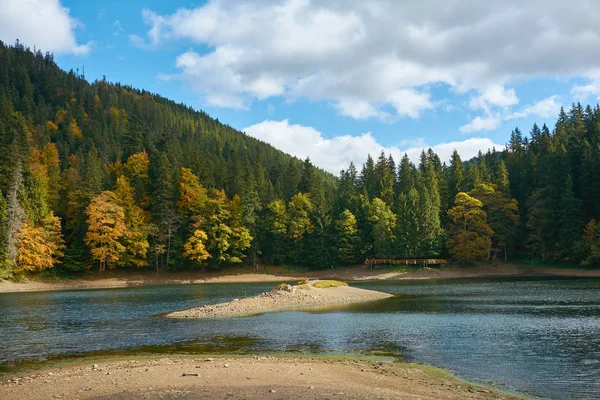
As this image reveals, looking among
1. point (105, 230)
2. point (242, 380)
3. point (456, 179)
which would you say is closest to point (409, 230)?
point (456, 179)

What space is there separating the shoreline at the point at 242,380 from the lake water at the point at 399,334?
2.30 meters

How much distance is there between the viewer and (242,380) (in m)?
16.8

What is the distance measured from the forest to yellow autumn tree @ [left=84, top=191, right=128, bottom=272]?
226 millimetres

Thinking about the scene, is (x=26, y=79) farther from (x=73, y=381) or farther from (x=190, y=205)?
(x=73, y=381)

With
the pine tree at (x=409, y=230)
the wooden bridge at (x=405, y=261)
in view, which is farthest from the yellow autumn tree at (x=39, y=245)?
the pine tree at (x=409, y=230)

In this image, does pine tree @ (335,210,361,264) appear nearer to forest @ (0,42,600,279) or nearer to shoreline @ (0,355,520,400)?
forest @ (0,42,600,279)

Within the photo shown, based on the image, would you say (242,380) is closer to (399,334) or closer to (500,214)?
(399,334)

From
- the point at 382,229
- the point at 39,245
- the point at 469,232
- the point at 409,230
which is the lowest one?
the point at 39,245

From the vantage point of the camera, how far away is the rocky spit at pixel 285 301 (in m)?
41.2

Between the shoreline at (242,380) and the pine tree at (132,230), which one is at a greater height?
the pine tree at (132,230)

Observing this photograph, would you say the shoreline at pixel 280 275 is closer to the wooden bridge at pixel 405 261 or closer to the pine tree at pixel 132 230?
the wooden bridge at pixel 405 261

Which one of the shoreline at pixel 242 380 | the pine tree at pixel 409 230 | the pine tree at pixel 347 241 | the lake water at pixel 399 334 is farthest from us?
the pine tree at pixel 347 241

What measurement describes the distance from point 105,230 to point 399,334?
6810 centimetres

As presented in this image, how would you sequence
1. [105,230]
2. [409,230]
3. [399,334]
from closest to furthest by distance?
[399,334], [105,230], [409,230]
